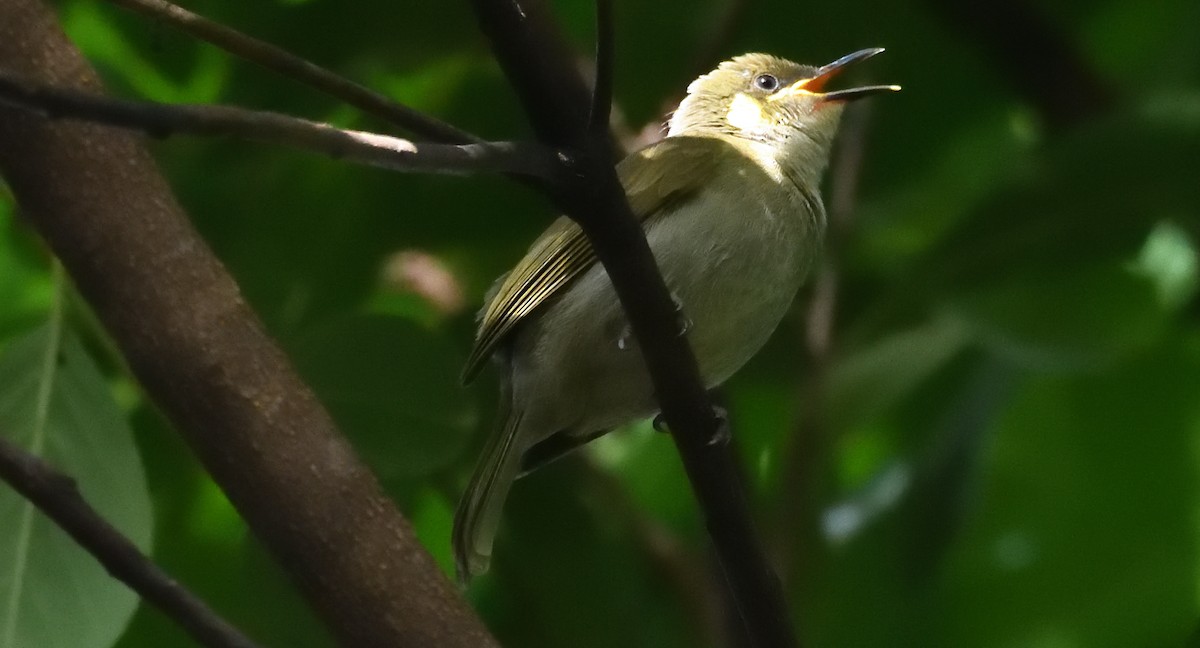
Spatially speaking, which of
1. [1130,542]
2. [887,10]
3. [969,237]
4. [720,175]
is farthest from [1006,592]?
[887,10]

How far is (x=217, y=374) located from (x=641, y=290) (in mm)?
777

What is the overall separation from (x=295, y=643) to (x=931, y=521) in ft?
4.69

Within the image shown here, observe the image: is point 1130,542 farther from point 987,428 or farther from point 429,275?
point 429,275

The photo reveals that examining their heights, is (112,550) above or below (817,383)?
above

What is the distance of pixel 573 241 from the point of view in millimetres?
3428

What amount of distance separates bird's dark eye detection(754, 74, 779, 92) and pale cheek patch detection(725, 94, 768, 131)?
0.16 ft

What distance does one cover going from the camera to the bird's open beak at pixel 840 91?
3848 millimetres

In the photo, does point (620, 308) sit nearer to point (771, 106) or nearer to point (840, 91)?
point (840, 91)

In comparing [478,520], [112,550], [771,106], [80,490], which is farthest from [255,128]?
[771,106]

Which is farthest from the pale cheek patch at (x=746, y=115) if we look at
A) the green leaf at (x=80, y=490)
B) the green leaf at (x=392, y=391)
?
the green leaf at (x=80, y=490)

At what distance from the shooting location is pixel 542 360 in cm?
345

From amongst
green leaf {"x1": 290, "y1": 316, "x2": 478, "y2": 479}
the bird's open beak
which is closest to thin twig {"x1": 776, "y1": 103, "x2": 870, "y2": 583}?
the bird's open beak

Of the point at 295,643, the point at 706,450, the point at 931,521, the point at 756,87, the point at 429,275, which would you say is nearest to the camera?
the point at 706,450

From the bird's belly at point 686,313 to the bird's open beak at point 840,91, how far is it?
0.52 meters
